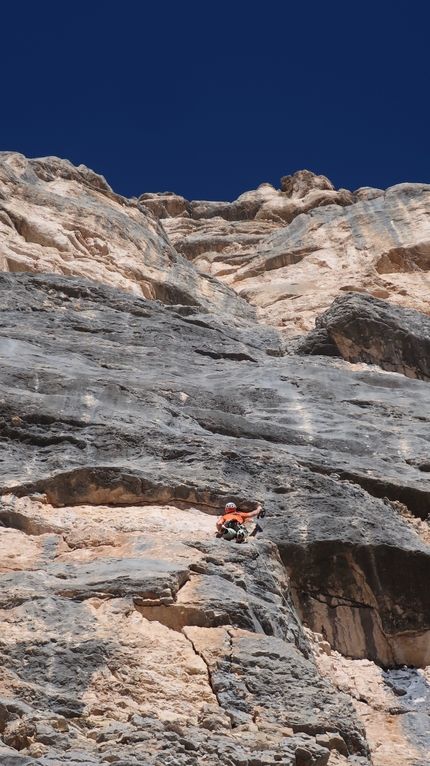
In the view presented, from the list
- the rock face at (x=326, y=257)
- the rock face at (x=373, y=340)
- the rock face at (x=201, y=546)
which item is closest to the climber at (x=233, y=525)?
the rock face at (x=201, y=546)

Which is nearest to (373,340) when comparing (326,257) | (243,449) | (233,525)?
(243,449)

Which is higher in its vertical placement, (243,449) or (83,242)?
(83,242)

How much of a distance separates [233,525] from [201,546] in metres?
0.68

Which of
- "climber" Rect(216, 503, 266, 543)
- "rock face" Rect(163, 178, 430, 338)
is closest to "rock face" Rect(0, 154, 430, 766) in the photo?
"climber" Rect(216, 503, 266, 543)

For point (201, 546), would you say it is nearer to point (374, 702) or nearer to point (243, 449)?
point (374, 702)

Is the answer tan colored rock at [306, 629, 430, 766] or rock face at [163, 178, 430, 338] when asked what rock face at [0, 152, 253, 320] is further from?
tan colored rock at [306, 629, 430, 766]

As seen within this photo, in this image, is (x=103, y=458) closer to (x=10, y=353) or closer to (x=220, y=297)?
(x=10, y=353)

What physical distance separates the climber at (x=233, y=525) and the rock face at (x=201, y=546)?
0.14 metres

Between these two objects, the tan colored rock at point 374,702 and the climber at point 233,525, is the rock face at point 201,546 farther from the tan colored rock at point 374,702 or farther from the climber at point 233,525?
the climber at point 233,525

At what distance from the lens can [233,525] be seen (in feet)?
30.3

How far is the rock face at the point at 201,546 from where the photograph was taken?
6188 millimetres

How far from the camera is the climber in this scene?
356 inches

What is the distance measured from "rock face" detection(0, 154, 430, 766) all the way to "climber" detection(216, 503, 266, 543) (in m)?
→ 0.14

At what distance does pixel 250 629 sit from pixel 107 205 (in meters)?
23.7
